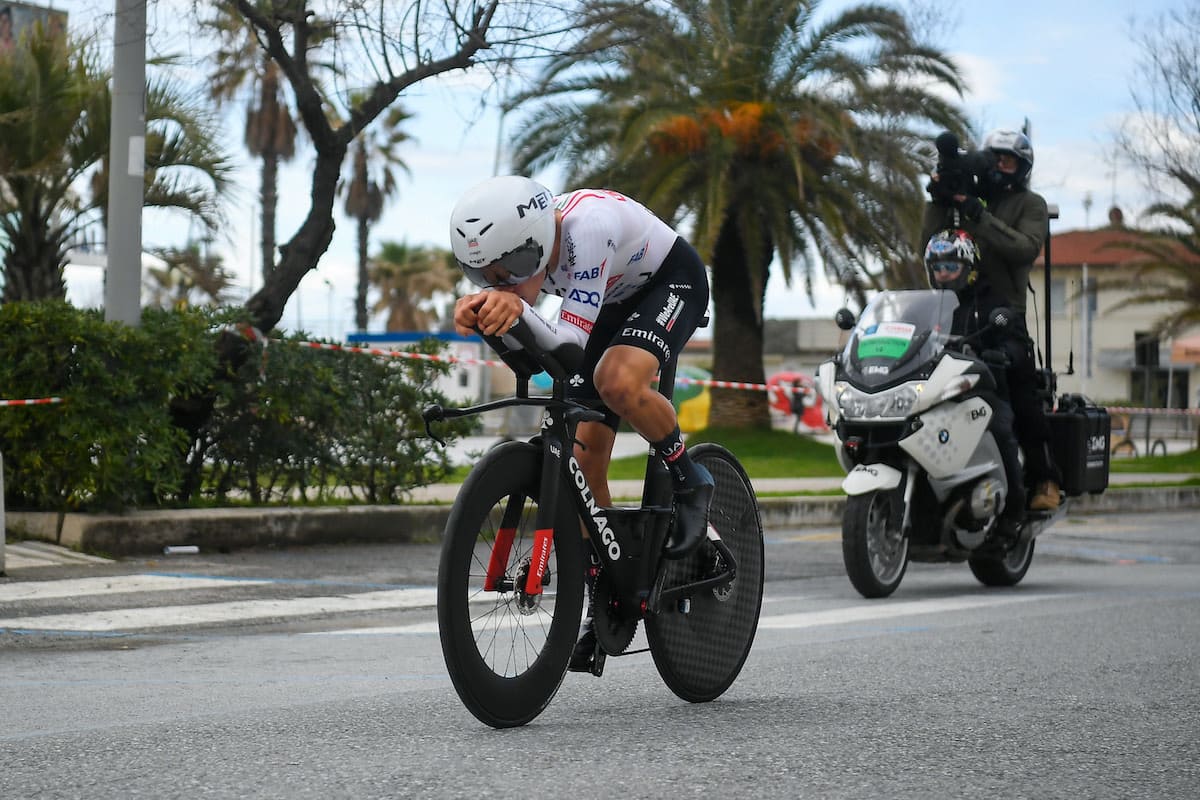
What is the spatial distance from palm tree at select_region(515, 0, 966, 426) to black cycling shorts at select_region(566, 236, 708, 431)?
1569 cm

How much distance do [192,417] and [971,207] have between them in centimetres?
518

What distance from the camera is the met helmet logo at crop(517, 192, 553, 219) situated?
408 cm

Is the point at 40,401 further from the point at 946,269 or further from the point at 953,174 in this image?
the point at 953,174

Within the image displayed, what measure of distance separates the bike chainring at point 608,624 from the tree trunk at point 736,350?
1883 centimetres

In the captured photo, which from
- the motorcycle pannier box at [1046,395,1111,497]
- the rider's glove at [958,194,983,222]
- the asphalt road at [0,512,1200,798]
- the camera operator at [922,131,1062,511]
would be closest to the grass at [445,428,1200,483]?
the motorcycle pannier box at [1046,395,1111,497]

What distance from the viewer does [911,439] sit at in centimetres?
831

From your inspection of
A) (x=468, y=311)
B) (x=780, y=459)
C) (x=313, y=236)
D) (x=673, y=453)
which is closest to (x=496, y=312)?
(x=468, y=311)

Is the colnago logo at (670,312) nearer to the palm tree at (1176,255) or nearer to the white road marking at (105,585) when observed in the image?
the white road marking at (105,585)

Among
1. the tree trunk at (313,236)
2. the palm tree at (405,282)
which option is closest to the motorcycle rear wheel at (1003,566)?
the tree trunk at (313,236)

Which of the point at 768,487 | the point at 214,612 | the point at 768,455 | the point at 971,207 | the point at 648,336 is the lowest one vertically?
the point at 214,612

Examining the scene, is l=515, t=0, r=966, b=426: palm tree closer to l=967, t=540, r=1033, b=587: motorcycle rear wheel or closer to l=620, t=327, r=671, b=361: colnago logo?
l=967, t=540, r=1033, b=587: motorcycle rear wheel

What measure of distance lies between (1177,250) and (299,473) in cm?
2362

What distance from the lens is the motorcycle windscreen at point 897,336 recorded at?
8508 mm

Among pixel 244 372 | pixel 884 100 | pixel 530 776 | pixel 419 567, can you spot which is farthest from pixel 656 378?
pixel 884 100
